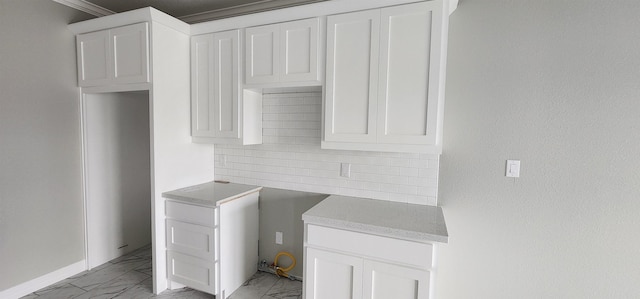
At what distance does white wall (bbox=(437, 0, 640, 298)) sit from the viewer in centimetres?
162

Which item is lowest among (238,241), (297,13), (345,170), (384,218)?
(238,241)

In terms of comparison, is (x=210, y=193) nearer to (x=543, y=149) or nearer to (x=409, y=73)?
(x=409, y=73)

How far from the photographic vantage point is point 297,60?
79.4 inches

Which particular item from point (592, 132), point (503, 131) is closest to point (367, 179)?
point (503, 131)

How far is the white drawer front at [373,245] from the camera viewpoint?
1524mm

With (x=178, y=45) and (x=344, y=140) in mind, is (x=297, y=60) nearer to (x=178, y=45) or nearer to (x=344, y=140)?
(x=344, y=140)

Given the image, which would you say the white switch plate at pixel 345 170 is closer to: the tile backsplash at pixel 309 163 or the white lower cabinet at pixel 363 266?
the tile backsplash at pixel 309 163

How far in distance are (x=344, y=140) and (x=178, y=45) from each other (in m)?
1.61

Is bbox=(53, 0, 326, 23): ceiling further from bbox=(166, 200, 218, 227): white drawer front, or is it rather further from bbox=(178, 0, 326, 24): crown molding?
bbox=(166, 200, 218, 227): white drawer front

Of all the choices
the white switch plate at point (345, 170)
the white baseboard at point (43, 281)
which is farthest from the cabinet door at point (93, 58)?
the white switch plate at point (345, 170)

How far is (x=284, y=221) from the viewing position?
254cm

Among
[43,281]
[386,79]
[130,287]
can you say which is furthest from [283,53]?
[43,281]

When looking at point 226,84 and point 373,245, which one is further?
point 226,84

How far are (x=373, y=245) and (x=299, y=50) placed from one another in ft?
4.64
